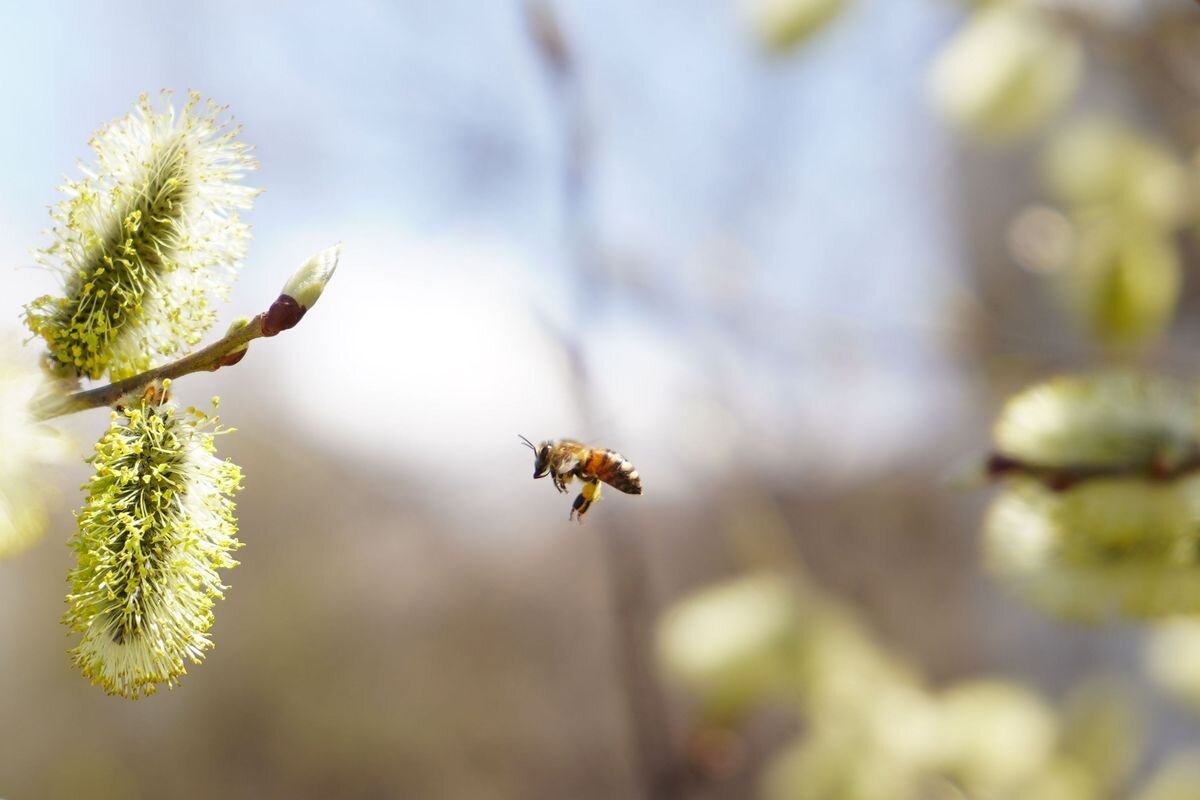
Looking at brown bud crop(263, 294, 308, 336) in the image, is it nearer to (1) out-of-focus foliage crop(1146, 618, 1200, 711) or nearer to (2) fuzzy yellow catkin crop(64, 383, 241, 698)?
(2) fuzzy yellow catkin crop(64, 383, 241, 698)

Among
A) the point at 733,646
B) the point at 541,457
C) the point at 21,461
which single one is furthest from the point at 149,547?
the point at 733,646

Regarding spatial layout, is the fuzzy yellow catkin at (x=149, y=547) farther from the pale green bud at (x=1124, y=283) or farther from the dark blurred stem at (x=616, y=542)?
the pale green bud at (x=1124, y=283)

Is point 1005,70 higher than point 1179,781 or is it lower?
higher

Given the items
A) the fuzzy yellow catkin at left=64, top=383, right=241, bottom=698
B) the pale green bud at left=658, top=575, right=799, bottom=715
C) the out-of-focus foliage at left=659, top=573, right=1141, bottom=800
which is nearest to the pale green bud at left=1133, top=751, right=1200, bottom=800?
the out-of-focus foliage at left=659, top=573, right=1141, bottom=800

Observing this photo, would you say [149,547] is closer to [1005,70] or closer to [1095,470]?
[1095,470]

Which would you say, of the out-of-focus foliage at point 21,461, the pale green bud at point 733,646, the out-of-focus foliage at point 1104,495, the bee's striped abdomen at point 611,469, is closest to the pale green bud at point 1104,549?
the out-of-focus foliage at point 1104,495

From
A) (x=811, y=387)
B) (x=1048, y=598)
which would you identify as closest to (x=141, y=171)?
(x=1048, y=598)
